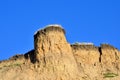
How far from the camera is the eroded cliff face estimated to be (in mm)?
78125

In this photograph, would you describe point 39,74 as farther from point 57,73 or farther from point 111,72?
point 111,72

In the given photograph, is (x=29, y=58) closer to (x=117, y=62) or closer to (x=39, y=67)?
(x=39, y=67)

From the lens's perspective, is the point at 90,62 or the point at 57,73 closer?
the point at 57,73

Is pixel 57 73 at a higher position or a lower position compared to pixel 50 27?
lower

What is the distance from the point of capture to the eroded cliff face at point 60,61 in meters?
78.1

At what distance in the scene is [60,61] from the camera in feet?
256

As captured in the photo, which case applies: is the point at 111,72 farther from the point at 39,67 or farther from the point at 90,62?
the point at 39,67

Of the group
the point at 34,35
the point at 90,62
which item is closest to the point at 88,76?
the point at 90,62

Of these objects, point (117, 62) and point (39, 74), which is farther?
point (117, 62)

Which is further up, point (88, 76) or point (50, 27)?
point (50, 27)

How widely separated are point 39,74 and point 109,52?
12429 mm

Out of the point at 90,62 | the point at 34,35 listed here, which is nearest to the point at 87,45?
the point at 90,62

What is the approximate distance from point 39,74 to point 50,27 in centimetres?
659

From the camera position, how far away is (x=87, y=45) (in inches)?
3329
